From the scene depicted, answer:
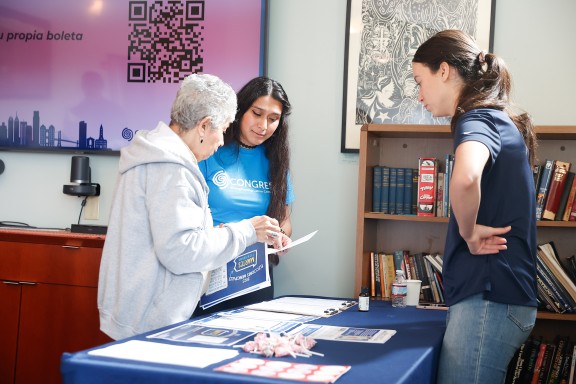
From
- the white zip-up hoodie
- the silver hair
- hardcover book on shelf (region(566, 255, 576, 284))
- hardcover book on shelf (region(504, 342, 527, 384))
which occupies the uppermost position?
the silver hair

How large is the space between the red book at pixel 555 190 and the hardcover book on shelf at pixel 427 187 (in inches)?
17.8

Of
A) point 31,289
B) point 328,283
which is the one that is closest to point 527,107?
point 328,283

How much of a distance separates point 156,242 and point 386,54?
5.99 ft

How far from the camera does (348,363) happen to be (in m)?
1.57

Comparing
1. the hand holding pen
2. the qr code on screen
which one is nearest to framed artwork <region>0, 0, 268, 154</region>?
the qr code on screen

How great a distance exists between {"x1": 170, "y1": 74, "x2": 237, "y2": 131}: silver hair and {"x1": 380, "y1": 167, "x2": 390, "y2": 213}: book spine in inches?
45.8

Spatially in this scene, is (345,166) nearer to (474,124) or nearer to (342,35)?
(342,35)

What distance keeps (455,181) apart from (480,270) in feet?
0.87

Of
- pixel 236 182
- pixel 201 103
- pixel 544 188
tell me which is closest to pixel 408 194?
pixel 544 188

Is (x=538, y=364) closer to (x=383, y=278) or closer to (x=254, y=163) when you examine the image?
(x=383, y=278)

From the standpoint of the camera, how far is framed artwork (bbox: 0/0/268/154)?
3525mm

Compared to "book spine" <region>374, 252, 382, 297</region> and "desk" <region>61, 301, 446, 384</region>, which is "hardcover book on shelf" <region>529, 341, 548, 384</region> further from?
"desk" <region>61, 301, 446, 384</region>

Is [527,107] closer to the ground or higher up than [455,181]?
higher up

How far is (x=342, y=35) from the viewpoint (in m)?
3.43
